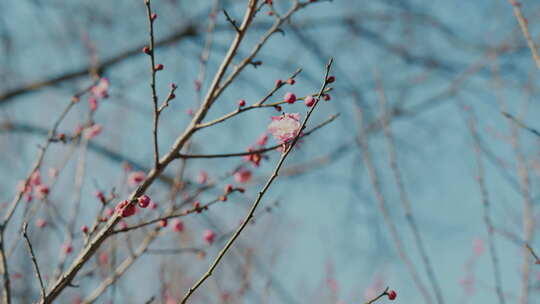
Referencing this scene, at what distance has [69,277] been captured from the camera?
1043mm

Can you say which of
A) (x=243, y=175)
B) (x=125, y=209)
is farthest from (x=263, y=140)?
(x=125, y=209)

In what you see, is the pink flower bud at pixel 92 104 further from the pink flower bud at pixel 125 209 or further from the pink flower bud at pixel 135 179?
the pink flower bud at pixel 125 209

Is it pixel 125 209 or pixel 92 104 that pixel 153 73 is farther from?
pixel 92 104

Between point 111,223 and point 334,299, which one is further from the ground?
point 334,299

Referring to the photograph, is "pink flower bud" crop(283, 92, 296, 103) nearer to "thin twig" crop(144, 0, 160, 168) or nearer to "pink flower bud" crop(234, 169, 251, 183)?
"thin twig" crop(144, 0, 160, 168)

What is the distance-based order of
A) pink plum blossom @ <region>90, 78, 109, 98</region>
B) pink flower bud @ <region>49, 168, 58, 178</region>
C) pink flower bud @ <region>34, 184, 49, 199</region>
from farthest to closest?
pink plum blossom @ <region>90, 78, 109, 98</region> < pink flower bud @ <region>49, 168, 58, 178</region> < pink flower bud @ <region>34, 184, 49, 199</region>

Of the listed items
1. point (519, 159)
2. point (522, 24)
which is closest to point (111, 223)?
point (522, 24)

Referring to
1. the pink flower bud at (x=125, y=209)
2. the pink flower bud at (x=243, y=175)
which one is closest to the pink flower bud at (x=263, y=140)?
the pink flower bud at (x=243, y=175)

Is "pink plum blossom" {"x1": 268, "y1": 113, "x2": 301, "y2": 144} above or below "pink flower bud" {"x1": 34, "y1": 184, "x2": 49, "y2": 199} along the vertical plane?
below

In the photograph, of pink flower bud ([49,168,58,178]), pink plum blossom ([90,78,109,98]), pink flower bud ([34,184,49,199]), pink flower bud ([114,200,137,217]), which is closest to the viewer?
pink flower bud ([114,200,137,217])

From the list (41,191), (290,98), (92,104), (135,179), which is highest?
(92,104)

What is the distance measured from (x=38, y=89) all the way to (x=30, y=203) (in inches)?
161

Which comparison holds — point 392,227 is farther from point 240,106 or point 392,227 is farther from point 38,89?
point 38,89

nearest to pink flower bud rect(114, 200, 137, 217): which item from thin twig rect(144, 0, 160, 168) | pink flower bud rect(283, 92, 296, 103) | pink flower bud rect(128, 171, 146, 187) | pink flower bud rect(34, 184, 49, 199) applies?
thin twig rect(144, 0, 160, 168)
